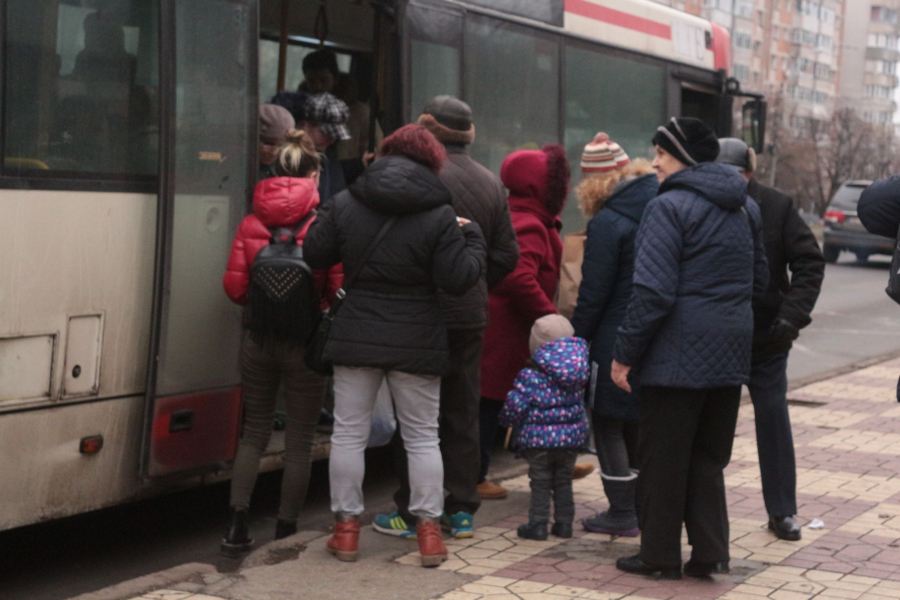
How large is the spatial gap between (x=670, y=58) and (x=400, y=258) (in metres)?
5.33

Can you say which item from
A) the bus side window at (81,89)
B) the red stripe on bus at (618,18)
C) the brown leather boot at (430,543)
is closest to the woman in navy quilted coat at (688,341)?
the brown leather boot at (430,543)

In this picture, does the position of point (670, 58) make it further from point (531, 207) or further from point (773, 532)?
point (773, 532)

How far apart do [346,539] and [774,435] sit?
1.99 metres

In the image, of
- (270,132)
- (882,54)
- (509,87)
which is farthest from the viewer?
(882,54)

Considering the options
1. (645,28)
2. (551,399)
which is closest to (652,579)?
(551,399)

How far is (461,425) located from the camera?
Answer: 19.3 feet

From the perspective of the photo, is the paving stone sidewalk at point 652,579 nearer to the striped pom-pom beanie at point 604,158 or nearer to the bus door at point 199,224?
the bus door at point 199,224

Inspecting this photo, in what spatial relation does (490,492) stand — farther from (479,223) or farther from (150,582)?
(150,582)

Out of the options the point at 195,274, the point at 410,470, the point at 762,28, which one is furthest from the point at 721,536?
the point at 762,28

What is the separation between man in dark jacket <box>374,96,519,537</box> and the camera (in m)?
5.85

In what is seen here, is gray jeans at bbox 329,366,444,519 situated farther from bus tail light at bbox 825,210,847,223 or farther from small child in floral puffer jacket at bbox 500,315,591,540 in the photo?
bus tail light at bbox 825,210,847,223

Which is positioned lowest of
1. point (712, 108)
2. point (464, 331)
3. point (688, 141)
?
point (464, 331)

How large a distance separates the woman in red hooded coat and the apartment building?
122 meters

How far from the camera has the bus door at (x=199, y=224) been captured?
5441 mm
